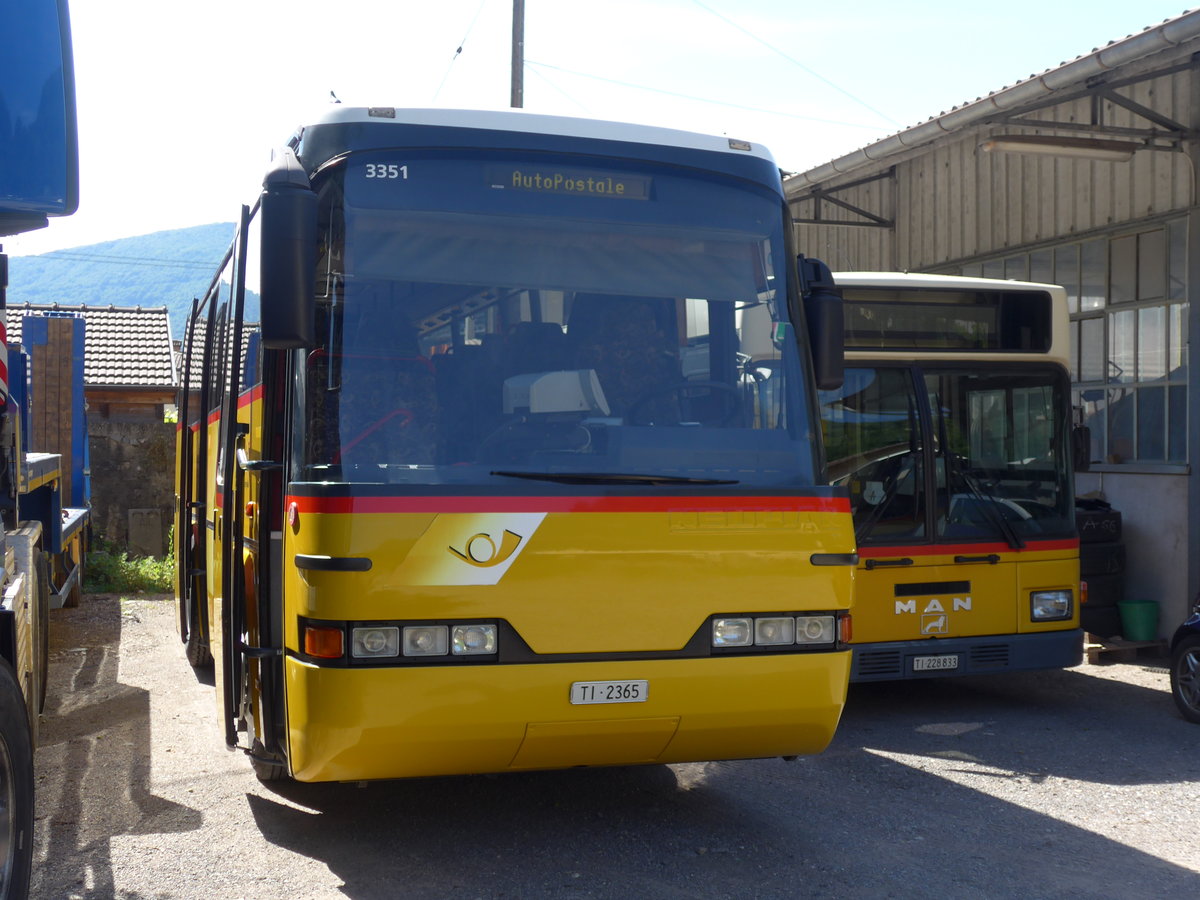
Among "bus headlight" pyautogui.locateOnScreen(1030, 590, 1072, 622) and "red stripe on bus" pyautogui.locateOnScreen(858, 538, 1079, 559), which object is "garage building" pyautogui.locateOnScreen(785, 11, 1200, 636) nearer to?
"bus headlight" pyautogui.locateOnScreen(1030, 590, 1072, 622)

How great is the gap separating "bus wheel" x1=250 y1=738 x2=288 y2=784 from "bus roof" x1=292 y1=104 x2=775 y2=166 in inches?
96.9

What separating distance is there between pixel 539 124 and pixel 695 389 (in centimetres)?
120

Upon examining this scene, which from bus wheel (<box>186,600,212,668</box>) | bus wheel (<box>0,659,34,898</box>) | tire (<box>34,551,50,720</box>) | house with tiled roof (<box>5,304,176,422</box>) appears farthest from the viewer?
house with tiled roof (<box>5,304,176,422</box>)

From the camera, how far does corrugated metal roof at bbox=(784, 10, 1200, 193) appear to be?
8.38 metres

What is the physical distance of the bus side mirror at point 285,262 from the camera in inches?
176

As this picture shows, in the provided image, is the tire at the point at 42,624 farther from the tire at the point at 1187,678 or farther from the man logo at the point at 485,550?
the tire at the point at 1187,678

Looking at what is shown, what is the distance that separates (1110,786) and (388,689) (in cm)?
388

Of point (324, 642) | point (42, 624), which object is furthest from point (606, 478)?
point (42, 624)

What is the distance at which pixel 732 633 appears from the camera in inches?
194

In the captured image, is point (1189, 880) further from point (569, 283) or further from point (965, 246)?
point (965, 246)

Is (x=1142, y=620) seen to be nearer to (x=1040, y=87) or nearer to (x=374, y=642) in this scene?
(x=1040, y=87)

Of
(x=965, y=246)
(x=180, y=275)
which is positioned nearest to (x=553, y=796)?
(x=965, y=246)

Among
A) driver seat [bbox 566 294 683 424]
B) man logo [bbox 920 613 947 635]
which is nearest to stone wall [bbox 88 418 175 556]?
man logo [bbox 920 613 947 635]

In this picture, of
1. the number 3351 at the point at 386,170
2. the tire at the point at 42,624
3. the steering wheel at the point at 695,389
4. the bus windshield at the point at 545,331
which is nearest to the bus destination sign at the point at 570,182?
the bus windshield at the point at 545,331
